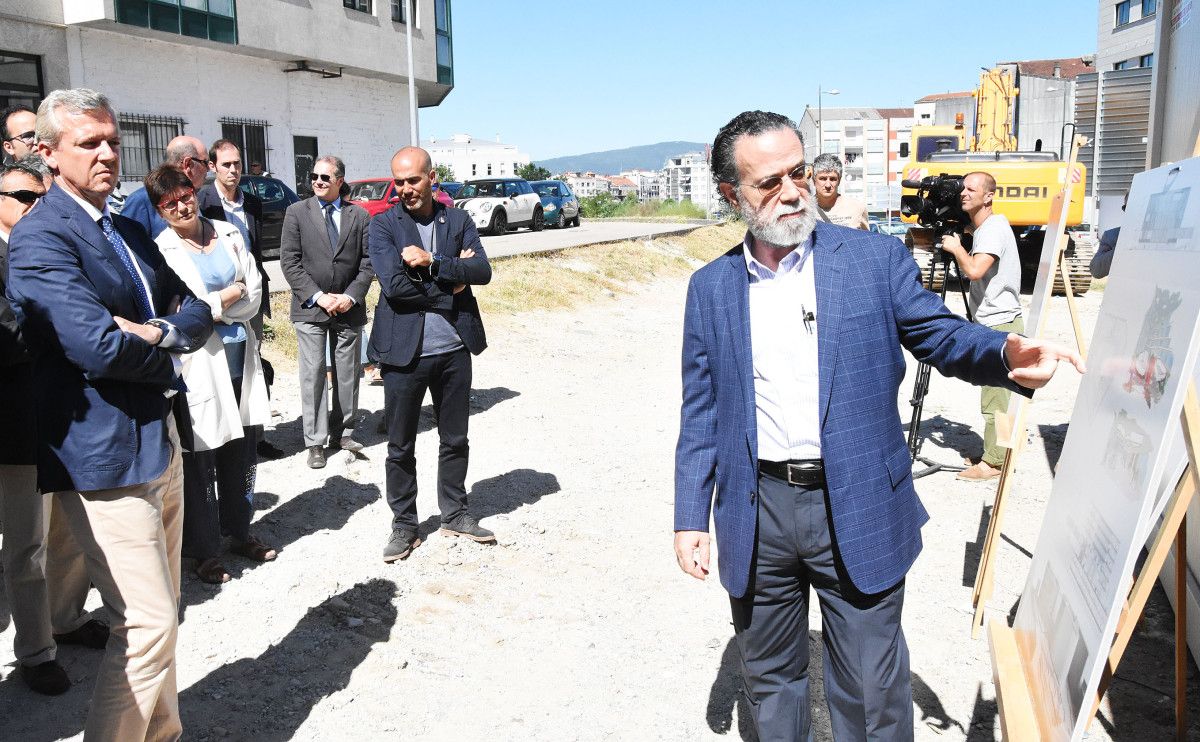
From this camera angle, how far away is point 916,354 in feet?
8.80

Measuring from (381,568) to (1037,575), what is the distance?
3.20 m

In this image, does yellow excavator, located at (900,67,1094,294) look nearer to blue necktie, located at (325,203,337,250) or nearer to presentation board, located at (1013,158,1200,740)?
blue necktie, located at (325,203,337,250)

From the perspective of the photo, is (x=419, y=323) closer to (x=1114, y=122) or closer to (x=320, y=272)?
(x=320, y=272)

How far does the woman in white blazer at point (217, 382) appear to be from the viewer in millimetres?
4465

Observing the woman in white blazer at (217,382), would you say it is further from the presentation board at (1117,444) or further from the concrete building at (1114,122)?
the concrete building at (1114,122)

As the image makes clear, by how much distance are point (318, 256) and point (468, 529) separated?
247 centimetres

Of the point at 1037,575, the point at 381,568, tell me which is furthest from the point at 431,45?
the point at 1037,575

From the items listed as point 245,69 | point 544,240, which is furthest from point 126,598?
point 245,69

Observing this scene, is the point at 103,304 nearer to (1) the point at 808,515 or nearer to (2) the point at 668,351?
(1) the point at 808,515

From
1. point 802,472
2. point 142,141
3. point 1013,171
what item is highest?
point 142,141

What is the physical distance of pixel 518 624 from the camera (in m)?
4.46

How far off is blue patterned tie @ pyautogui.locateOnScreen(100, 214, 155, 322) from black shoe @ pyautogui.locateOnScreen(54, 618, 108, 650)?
5.71 feet

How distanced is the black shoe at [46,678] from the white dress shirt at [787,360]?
2852 mm

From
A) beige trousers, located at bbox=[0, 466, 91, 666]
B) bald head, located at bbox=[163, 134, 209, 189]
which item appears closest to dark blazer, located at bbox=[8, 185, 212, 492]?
beige trousers, located at bbox=[0, 466, 91, 666]
